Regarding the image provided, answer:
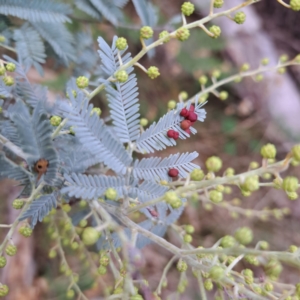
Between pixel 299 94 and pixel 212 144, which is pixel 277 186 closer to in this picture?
pixel 212 144

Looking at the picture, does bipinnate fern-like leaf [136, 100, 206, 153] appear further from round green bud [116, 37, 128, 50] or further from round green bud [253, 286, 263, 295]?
Result: round green bud [253, 286, 263, 295]

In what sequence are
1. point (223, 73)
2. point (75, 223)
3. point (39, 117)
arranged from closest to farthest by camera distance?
point (39, 117)
point (75, 223)
point (223, 73)

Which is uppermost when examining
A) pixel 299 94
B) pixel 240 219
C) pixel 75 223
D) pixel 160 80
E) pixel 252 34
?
pixel 252 34

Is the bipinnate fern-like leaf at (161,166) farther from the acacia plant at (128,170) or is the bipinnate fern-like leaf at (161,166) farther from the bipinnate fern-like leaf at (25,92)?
the bipinnate fern-like leaf at (25,92)

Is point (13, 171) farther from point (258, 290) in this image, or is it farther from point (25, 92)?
point (258, 290)

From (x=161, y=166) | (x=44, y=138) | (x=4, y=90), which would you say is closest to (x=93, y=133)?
(x=44, y=138)

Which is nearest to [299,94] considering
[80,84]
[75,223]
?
[75,223]
